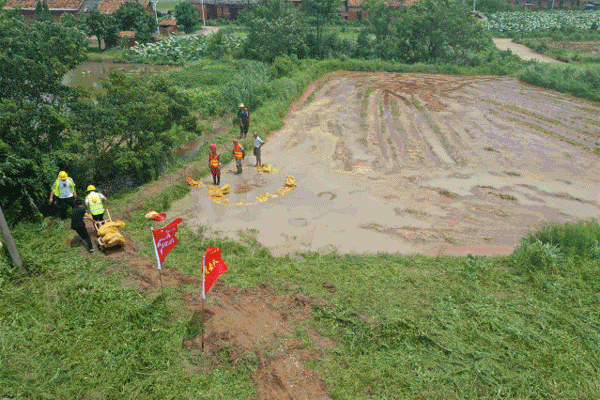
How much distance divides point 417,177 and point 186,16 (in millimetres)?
50121

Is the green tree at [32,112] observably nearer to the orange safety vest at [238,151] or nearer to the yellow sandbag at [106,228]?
the yellow sandbag at [106,228]

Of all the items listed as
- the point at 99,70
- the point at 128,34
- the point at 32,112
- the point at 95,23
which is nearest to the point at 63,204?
the point at 32,112

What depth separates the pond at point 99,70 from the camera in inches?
1318

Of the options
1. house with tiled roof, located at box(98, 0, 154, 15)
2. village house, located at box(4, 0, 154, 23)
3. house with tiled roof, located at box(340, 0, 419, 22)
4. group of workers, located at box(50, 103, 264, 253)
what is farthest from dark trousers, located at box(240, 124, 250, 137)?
house with tiled roof, located at box(340, 0, 419, 22)

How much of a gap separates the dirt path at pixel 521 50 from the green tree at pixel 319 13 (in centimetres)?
1853

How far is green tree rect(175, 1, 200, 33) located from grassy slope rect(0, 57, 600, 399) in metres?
52.1

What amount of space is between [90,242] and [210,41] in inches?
1391

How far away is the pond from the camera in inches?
1318

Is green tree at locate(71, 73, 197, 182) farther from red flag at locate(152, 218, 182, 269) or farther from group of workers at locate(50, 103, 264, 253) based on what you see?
red flag at locate(152, 218, 182, 269)

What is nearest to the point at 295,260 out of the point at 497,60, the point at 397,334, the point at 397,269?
the point at 397,269

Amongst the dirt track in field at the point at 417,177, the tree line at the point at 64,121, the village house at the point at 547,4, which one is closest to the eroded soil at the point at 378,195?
the dirt track in field at the point at 417,177

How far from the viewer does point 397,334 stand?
705cm

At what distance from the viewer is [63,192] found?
10141 mm

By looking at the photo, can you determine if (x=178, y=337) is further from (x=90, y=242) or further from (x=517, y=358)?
(x=517, y=358)
